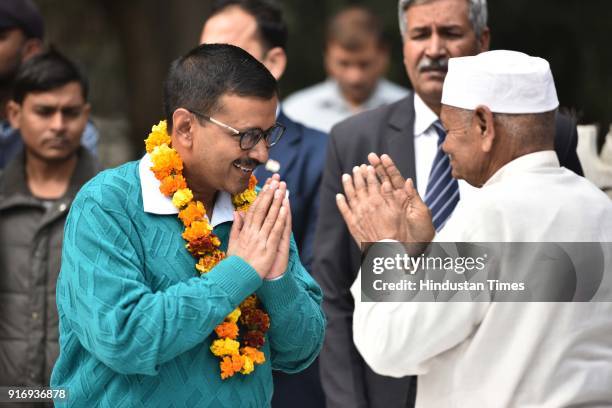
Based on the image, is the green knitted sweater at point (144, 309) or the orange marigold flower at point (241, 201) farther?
the orange marigold flower at point (241, 201)

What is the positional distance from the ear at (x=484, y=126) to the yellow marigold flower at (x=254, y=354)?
98cm

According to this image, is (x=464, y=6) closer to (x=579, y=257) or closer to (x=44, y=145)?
(x=579, y=257)

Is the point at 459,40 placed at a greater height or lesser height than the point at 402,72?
greater

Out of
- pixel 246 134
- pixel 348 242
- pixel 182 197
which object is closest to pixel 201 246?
pixel 182 197

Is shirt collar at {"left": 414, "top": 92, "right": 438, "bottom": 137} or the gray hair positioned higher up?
the gray hair

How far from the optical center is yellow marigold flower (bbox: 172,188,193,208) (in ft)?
11.4

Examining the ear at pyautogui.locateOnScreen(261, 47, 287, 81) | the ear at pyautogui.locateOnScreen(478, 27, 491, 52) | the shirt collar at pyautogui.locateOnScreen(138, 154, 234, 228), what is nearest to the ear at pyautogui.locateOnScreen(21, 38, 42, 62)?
the ear at pyautogui.locateOnScreen(261, 47, 287, 81)

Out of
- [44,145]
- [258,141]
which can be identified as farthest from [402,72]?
[258,141]

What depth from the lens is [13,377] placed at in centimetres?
509

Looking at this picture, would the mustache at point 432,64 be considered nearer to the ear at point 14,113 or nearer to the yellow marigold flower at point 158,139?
the yellow marigold flower at point 158,139

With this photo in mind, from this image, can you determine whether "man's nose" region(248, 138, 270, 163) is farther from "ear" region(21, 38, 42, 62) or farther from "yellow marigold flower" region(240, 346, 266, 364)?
"ear" region(21, 38, 42, 62)

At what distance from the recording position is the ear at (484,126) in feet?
11.6

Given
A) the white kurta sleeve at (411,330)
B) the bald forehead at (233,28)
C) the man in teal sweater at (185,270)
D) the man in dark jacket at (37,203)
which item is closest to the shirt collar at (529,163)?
the white kurta sleeve at (411,330)

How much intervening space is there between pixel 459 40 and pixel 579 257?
60.5 inches
